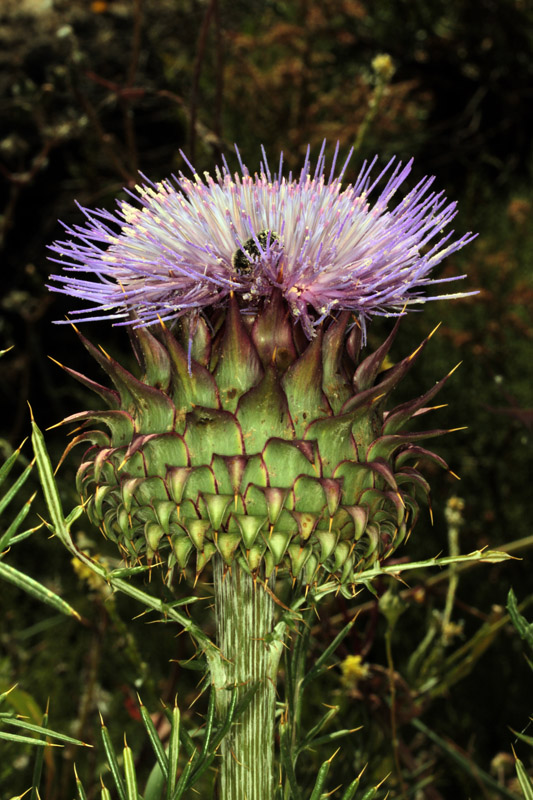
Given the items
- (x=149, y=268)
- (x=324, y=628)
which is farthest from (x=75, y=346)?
(x=149, y=268)

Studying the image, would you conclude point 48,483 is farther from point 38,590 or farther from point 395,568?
point 395,568

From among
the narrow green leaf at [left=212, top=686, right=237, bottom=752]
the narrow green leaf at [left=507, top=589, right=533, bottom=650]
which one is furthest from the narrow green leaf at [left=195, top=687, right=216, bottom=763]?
the narrow green leaf at [left=507, top=589, right=533, bottom=650]

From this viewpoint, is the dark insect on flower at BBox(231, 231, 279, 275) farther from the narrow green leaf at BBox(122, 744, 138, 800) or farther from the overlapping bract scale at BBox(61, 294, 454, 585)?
the narrow green leaf at BBox(122, 744, 138, 800)

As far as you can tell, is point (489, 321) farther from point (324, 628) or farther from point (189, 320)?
point (189, 320)

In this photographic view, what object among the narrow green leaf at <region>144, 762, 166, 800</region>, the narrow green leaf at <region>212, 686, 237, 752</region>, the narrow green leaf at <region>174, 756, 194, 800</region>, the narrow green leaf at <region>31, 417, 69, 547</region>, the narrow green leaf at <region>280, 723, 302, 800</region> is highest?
the narrow green leaf at <region>31, 417, 69, 547</region>

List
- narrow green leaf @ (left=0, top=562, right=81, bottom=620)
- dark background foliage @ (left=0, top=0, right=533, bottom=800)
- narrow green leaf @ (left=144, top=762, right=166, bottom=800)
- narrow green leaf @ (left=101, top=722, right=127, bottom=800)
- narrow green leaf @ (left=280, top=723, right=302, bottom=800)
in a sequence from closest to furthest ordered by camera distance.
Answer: narrow green leaf @ (left=0, top=562, right=81, bottom=620) < narrow green leaf @ (left=101, top=722, right=127, bottom=800) < narrow green leaf @ (left=280, top=723, right=302, bottom=800) < narrow green leaf @ (left=144, top=762, right=166, bottom=800) < dark background foliage @ (left=0, top=0, right=533, bottom=800)

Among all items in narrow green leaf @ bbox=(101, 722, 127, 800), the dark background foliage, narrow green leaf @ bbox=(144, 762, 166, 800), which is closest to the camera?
narrow green leaf @ bbox=(101, 722, 127, 800)

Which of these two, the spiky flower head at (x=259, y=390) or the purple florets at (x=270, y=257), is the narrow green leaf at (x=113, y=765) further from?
the purple florets at (x=270, y=257)
